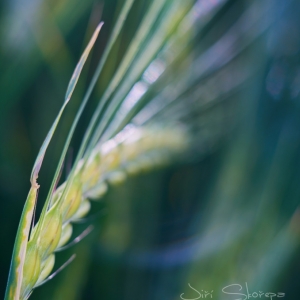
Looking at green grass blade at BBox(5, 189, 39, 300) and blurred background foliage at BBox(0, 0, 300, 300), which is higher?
blurred background foliage at BBox(0, 0, 300, 300)

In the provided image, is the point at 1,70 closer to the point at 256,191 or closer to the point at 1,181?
the point at 1,181

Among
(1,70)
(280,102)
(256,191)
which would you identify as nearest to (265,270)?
(256,191)
